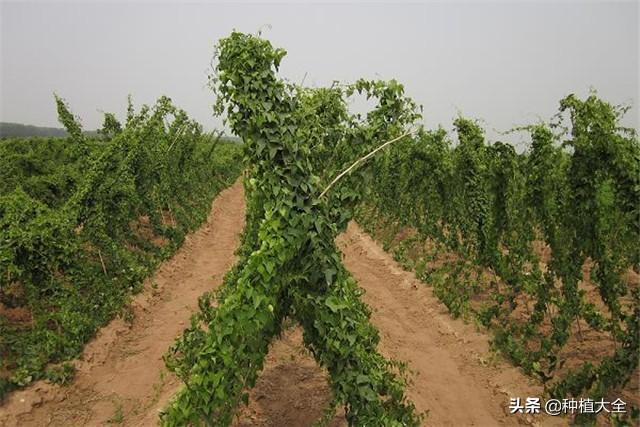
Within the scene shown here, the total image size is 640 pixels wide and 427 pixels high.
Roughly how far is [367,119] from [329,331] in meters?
2.80

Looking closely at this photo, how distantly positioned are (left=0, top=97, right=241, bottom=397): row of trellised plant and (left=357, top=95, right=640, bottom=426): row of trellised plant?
18.9 ft

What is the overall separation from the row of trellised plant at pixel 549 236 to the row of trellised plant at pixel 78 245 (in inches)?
227

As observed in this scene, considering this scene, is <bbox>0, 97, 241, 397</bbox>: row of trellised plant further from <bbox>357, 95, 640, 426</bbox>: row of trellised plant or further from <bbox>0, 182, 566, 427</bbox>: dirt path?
<bbox>357, 95, 640, 426</bbox>: row of trellised plant

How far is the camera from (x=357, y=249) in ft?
52.7

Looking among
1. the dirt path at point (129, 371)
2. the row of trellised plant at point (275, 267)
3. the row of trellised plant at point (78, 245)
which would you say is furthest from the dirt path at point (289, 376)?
the row of trellised plant at point (275, 267)

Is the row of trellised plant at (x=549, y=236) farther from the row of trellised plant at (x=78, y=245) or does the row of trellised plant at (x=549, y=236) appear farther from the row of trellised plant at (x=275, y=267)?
the row of trellised plant at (x=78, y=245)

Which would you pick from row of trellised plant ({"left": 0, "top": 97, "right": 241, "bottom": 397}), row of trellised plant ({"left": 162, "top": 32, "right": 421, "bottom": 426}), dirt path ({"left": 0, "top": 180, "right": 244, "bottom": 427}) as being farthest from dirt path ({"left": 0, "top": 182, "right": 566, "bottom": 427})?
row of trellised plant ({"left": 162, "top": 32, "right": 421, "bottom": 426})

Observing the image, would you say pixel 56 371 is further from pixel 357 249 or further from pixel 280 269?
pixel 357 249

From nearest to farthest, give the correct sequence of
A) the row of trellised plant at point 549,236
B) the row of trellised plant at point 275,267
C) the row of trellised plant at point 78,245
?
the row of trellised plant at point 275,267, the row of trellised plant at point 549,236, the row of trellised plant at point 78,245

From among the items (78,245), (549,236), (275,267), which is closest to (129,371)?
(78,245)

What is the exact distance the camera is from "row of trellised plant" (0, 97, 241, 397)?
805cm

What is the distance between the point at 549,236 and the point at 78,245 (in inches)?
362

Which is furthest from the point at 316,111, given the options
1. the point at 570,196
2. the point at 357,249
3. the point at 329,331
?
the point at 357,249

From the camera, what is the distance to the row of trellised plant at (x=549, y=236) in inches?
271
